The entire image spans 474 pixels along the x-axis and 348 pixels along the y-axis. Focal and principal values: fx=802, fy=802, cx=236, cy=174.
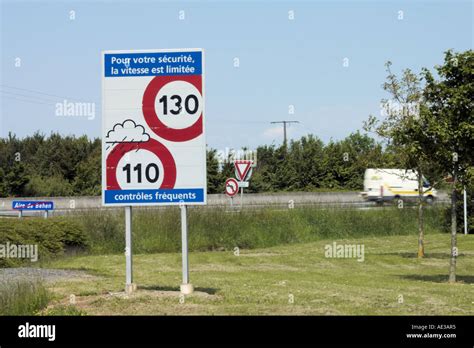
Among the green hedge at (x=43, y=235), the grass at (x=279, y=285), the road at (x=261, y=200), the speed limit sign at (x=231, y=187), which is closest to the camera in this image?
the grass at (x=279, y=285)

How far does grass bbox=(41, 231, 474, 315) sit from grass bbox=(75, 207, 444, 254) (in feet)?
10.5

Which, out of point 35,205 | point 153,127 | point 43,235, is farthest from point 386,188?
point 153,127

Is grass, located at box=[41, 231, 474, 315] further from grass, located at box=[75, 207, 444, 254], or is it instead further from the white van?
the white van

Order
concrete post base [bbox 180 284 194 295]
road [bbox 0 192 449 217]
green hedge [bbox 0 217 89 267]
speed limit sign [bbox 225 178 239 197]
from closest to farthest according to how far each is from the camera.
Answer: concrete post base [bbox 180 284 194 295], green hedge [bbox 0 217 89 267], speed limit sign [bbox 225 178 239 197], road [bbox 0 192 449 217]

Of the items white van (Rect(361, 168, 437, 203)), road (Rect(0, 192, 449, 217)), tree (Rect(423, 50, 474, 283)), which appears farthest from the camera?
white van (Rect(361, 168, 437, 203))

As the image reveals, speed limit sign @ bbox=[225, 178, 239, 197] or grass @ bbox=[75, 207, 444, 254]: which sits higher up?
speed limit sign @ bbox=[225, 178, 239, 197]

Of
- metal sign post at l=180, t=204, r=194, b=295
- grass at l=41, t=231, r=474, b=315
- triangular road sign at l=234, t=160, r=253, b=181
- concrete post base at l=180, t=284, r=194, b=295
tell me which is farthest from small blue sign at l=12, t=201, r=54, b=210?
concrete post base at l=180, t=284, r=194, b=295

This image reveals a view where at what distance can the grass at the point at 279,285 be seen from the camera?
38.1 feet

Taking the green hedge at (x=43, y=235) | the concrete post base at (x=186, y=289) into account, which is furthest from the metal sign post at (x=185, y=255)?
the green hedge at (x=43, y=235)

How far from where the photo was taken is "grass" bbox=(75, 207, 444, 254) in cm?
2850

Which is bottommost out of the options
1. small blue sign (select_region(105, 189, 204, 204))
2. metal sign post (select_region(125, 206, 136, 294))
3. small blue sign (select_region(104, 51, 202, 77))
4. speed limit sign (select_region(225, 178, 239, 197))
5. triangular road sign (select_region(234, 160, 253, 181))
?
metal sign post (select_region(125, 206, 136, 294))

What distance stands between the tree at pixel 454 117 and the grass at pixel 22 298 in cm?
955

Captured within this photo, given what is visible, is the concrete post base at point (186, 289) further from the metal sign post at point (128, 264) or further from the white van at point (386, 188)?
the white van at point (386, 188)
